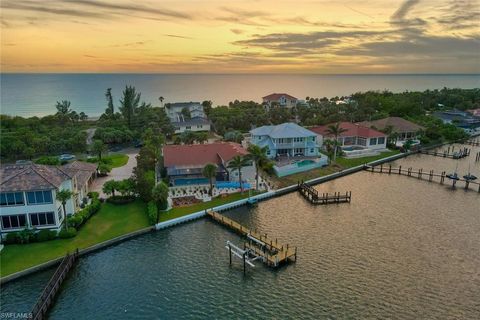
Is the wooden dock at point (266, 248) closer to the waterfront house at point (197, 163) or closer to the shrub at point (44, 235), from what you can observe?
the waterfront house at point (197, 163)

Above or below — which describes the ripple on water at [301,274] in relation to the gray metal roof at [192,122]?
below

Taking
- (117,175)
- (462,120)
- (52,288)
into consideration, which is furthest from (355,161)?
(52,288)

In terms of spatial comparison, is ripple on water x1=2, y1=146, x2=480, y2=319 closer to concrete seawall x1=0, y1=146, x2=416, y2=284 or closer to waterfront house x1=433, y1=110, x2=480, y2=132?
concrete seawall x1=0, y1=146, x2=416, y2=284

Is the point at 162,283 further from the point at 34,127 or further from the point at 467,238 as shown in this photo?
the point at 34,127

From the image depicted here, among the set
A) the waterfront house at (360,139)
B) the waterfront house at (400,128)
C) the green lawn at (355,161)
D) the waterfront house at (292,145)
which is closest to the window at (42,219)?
the waterfront house at (292,145)

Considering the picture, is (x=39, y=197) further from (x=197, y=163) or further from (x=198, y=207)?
(x=197, y=163)

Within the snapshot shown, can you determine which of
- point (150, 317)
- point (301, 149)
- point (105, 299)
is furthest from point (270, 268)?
point (301, 149)

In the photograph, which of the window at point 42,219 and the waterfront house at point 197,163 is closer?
the window at point 42,219
